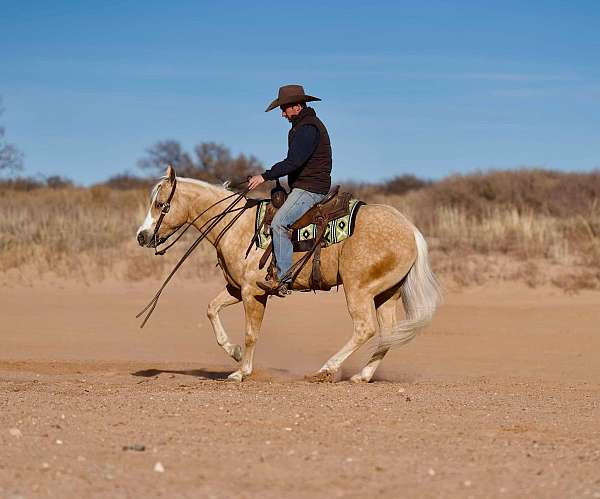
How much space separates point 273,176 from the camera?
1136 centimetres

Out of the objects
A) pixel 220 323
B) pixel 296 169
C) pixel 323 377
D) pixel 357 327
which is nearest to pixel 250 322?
pixel 220 323

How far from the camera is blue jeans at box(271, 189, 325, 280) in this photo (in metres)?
11.4

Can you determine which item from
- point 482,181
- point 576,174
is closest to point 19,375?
point 482,181

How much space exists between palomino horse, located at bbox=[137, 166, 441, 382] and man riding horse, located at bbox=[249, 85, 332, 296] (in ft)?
1.25

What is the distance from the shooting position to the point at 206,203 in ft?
40.5

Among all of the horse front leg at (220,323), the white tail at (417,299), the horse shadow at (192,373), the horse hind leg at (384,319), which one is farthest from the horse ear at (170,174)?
the white tail at (417,299)

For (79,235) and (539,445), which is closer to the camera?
(539,445)

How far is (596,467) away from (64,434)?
3944 millimetres

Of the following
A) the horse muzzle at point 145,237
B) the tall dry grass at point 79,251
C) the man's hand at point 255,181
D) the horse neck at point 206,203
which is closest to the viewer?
the man's hand at point 255,181

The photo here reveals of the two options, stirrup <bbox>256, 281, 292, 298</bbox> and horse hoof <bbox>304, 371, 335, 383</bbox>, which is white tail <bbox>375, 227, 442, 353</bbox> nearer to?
horse hoof <bbox>304, 371, 335, 383</bbox>

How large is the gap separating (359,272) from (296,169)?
133 centimetres

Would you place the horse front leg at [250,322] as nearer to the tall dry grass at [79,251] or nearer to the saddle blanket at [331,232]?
the saddle blanket at [331,232]

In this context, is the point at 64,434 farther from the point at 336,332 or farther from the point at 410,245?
the point at 336,332

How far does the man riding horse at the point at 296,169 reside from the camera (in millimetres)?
11352
